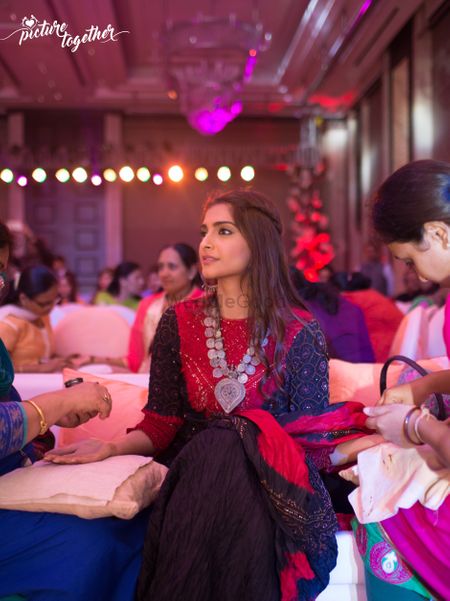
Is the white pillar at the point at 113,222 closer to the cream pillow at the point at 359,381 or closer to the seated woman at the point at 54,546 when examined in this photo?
the cream pillow at the point at 359,381

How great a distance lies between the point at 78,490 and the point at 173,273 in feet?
8.72

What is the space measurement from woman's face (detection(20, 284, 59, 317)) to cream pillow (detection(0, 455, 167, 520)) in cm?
211

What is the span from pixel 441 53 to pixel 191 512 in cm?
623

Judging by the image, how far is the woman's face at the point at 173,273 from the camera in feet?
13.6

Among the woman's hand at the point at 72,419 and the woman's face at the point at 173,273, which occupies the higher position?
the woman's face at the point at 173,273

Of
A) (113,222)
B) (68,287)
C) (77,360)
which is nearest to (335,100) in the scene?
(113,222)

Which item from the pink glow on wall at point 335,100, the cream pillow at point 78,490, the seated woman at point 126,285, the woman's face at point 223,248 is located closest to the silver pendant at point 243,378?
the woman's face at point 223,248

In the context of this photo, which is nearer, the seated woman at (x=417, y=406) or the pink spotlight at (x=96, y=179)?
the seated woman at (x=417, y=406)

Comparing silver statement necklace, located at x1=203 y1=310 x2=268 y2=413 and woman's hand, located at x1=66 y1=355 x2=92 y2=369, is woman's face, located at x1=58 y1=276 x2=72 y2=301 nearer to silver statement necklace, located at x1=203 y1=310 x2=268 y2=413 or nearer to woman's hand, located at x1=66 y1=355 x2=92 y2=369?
woman's hand, located at x1=66 y1=355 x2=92 y2=369

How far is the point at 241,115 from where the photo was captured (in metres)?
11.6

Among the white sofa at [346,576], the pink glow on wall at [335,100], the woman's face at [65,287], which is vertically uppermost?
the pink glow on wall at [335,100]

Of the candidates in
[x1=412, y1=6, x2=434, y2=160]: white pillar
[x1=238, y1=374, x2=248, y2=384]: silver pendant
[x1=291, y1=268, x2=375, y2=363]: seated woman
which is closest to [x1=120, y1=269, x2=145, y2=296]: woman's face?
[x1=412, y1=6, x2=434, y2=160]: white pillar

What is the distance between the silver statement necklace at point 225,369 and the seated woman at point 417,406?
0.41m

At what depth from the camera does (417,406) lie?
1.57 meters
